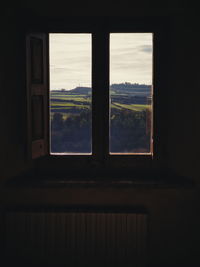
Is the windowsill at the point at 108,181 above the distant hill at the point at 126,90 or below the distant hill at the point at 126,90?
below

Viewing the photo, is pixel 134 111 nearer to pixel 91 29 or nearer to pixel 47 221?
pixel 91 29

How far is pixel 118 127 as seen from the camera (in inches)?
142

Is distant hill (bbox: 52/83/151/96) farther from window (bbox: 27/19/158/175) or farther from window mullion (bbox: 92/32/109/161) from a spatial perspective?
window mullion (bbox: 92/32/109/161)

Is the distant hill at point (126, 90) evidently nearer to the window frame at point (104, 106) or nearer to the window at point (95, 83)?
the window at point (95, 83)

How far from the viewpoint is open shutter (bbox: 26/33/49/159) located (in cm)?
271

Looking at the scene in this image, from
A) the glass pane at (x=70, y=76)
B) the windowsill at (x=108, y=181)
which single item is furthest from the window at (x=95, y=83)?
the windowsill at (x=108, y=181)

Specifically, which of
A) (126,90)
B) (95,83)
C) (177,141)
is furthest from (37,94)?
(177,141)

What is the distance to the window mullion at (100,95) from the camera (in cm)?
301

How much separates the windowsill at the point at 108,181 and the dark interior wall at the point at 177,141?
6 centimetres

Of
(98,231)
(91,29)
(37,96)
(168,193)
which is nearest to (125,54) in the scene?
(91,29)

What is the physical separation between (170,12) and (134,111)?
1.11 meters

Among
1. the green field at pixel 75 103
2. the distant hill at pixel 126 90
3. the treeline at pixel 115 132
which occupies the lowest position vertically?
the treeline at pixel 115 132

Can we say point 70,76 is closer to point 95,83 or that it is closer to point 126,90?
point 95,83

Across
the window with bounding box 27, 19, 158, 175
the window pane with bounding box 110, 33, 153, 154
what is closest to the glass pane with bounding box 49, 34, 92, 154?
the window with bounding box 27, 19, 158, 175
